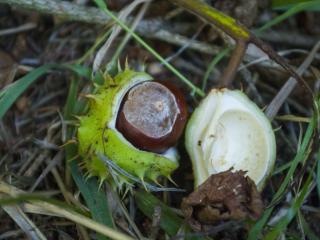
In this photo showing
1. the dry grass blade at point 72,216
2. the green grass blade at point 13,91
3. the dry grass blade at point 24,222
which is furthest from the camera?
the green grass blade at point 13,91

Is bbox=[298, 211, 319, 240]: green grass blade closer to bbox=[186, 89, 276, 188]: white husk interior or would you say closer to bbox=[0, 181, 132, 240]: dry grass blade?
bbox=[186, 89, 276, 188]: white husk interior

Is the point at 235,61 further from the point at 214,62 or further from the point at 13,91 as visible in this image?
the point at 13,91

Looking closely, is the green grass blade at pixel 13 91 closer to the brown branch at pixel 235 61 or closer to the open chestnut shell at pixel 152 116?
the open chestnut shell at pixel 152 116

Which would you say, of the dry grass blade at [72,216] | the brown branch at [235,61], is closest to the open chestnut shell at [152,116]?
the brown branch at [235,61]

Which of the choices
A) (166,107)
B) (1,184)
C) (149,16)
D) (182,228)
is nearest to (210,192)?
(182,228)

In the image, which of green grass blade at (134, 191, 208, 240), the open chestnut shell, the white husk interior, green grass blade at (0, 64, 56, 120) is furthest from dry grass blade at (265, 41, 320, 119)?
green grass blade at (0, 64, 56, 120)

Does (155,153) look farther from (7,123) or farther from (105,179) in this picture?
(7,123)
